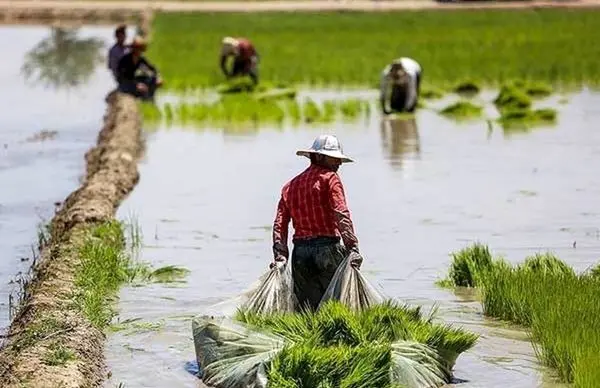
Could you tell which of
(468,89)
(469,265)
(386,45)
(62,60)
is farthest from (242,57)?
(469,265)

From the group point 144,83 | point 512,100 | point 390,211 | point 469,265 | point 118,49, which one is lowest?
point 390,211

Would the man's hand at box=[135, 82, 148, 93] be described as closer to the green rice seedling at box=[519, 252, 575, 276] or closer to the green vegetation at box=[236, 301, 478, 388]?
the green rice seedling at box=[519, 252, 575, 276]

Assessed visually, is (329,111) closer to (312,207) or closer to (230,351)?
(312,207)

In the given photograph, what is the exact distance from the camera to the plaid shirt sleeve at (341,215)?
7059 mm

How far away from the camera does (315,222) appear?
23.8ft

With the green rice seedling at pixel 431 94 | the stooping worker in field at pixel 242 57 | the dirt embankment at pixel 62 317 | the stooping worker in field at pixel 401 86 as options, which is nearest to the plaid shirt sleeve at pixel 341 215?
the dirt embankment at pixel 62 317

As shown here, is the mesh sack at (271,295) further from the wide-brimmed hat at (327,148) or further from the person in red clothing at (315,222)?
the wide-brimmed hat at (327,148)

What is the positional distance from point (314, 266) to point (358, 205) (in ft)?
15.6

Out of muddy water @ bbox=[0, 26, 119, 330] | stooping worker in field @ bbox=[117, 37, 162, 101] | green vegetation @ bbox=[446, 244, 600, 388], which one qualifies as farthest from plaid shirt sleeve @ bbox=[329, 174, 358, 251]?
stooping worker in field @ bbox=[117, 37, 162, 101]

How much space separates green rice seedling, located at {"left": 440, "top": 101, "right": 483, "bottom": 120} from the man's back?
11309mm

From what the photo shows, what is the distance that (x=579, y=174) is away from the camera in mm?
13641

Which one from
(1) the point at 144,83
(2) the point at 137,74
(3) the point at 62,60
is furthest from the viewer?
(3) the point at 62,60

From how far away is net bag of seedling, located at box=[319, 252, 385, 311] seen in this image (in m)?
6.97

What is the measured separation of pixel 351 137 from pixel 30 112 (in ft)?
17.9
